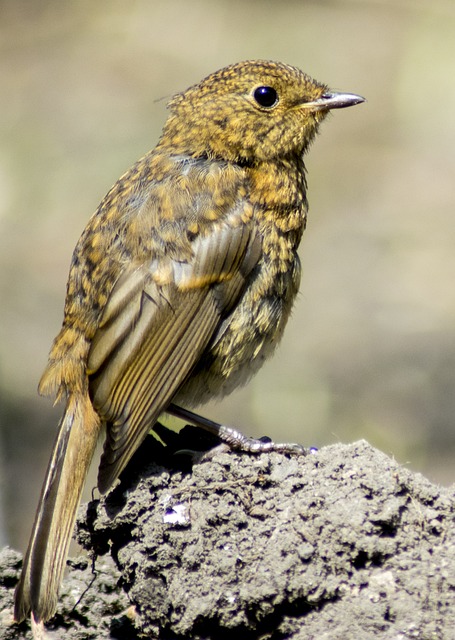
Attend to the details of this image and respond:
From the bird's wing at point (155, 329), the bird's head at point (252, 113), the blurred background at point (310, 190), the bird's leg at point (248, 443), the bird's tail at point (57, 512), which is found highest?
the blurred background at point (310, 190)

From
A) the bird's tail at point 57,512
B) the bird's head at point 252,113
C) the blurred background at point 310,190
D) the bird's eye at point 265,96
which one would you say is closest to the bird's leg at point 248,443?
the bird's tail at point 57,512

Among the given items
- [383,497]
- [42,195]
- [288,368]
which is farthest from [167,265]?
[42,195]

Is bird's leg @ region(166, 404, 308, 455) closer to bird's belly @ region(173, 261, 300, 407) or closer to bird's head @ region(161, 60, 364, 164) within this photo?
bird's belly @ region(173, 261, 300, 407)

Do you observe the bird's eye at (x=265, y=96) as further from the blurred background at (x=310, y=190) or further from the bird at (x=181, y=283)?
the blurred background at (x=310, y=190)

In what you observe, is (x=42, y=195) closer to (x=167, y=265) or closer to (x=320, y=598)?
(x=167, y=265)

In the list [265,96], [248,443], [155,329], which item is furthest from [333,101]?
[248,443]
